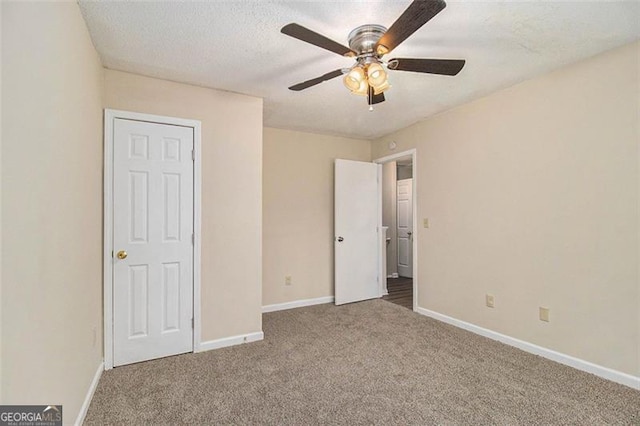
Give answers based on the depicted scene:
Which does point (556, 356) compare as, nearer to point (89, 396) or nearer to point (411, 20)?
point (411, 20)

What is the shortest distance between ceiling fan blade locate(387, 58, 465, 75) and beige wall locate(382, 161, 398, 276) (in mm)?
4212

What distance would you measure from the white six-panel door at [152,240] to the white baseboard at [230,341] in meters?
0.13

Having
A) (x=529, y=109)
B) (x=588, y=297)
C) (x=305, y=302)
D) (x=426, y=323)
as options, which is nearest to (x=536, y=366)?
(x=588, y=297)

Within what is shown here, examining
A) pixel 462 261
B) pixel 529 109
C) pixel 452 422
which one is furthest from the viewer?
pixel 462 261

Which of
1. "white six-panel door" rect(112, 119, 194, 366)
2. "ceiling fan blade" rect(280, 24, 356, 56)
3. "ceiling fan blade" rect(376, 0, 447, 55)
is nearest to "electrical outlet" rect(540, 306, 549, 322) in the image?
"ceiling fan blade" rect(376, 0, 447, 55)

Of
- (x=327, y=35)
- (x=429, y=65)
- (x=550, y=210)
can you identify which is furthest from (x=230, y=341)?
(x=550, y=210)

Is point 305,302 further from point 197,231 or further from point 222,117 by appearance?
point 222,117

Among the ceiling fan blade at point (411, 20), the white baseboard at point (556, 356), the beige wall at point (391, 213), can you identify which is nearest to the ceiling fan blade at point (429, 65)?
the ceiling fan blade at point (411, 20)

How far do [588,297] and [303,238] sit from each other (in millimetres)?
3021

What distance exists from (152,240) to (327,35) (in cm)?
213

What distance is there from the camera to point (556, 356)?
98.9 inches

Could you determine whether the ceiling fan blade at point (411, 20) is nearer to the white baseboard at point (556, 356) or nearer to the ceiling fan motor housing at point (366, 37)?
the ceiling fan motor housing at point (366, 37)

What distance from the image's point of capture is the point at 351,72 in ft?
6.27

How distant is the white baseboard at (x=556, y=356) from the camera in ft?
7.00
